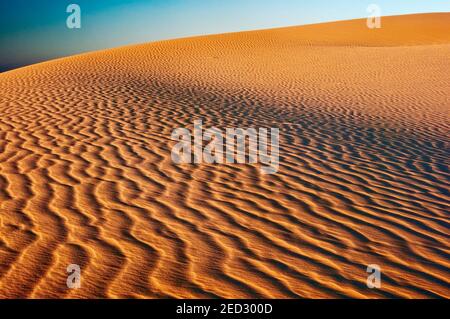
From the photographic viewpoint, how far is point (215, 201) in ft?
15.1

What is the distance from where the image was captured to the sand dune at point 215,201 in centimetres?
311

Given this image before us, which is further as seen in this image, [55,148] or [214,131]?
[214,131]

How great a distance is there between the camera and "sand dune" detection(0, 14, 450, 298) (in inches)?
123

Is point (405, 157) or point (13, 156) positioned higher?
point (405, 157)

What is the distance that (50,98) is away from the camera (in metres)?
11.0

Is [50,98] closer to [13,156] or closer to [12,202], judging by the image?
[13,156]

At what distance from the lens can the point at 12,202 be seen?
14.0 feet

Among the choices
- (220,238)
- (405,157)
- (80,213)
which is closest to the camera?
(220,238)

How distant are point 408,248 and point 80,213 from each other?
295cm

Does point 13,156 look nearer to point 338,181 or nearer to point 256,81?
point 338,181

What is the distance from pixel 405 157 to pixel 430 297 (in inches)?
168

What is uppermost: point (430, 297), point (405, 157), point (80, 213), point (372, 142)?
point (372, 142)

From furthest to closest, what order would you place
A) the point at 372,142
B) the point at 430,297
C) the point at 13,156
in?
the point at 372,142
the point at 13,156
the point at 430,297

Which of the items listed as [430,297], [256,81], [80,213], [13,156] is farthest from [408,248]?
[256,81]
